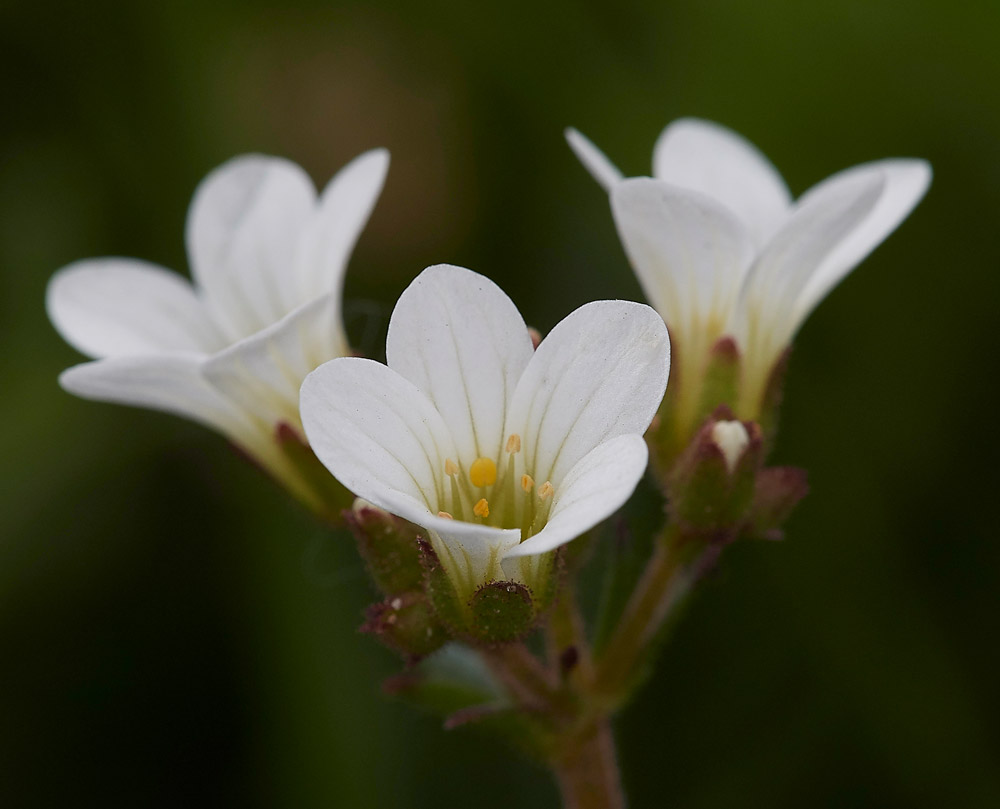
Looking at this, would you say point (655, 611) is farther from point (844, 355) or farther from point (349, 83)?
point (349, 83)

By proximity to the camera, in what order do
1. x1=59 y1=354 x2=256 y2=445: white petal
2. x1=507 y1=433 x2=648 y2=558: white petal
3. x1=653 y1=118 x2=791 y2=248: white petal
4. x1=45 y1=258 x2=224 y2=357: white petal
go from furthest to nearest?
1. x1=653 y1=118 x2=791 y2=248: white petal
2. x1=45 y1=258 x2=224 y2=357: white petal
3. x1=59 y1=354 x2=256 y2=445: white petal
4. x1=507 y1=433 x2=648 y2=558: white petal

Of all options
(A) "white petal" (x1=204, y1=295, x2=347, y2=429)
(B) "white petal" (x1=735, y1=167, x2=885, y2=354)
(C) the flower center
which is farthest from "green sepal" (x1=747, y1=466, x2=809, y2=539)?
(A) "white petal" (x1=204, y1=295, x2=347, y2=429)

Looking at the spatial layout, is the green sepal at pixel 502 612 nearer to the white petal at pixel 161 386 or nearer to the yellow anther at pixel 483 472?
the yellow anther at pixel 483 472

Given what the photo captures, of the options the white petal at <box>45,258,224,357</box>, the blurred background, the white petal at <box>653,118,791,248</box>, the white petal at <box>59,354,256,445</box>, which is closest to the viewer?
the white petal at <box>59,354,256,445</box>

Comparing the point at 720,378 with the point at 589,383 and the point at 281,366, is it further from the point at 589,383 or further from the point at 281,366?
the point at 281,366

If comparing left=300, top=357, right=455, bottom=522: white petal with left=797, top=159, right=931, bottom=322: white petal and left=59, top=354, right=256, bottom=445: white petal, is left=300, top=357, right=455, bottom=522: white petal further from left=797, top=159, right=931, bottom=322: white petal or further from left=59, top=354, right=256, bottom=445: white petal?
left=797, top=159, right=931, bottom=322: white petal

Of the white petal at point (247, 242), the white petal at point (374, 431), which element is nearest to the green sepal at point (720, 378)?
the white petal at point (374, 431)
